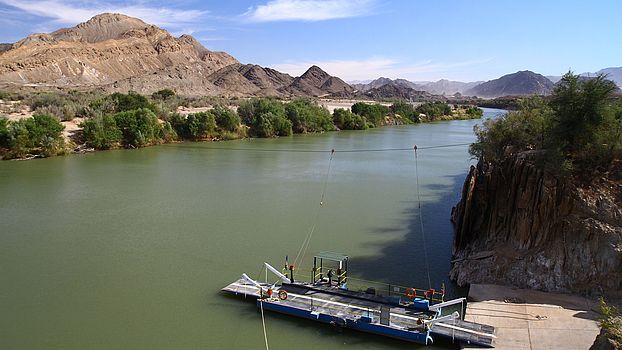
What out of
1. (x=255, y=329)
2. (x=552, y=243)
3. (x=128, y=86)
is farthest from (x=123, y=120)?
(x=128, y=86)

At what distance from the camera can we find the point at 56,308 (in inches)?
575

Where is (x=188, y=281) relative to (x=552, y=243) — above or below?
below

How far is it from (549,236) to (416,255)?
5.31 metres

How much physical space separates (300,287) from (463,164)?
3105cm

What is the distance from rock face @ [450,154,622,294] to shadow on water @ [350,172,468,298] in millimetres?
765

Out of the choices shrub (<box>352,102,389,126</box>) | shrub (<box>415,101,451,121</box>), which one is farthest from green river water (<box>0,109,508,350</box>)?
shrub (<box>415,101,451,121</box>)

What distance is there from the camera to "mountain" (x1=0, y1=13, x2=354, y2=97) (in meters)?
107

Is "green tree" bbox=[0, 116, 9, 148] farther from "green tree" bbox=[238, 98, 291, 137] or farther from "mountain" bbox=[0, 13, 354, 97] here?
"mountain" bbox=[0, 13, 354, 97]

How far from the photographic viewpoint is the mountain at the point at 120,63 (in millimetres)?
106562

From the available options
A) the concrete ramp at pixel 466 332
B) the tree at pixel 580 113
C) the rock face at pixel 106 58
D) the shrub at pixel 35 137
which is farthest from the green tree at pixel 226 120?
the rock face at pixel 106 58

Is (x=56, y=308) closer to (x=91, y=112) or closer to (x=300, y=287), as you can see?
(x=300, y=287)

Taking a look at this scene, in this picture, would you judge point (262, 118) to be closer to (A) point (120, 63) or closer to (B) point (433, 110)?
(B) point (433, 110)

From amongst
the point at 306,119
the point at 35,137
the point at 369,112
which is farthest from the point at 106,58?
the point at 35,137

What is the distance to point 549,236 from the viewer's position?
15.1 m
